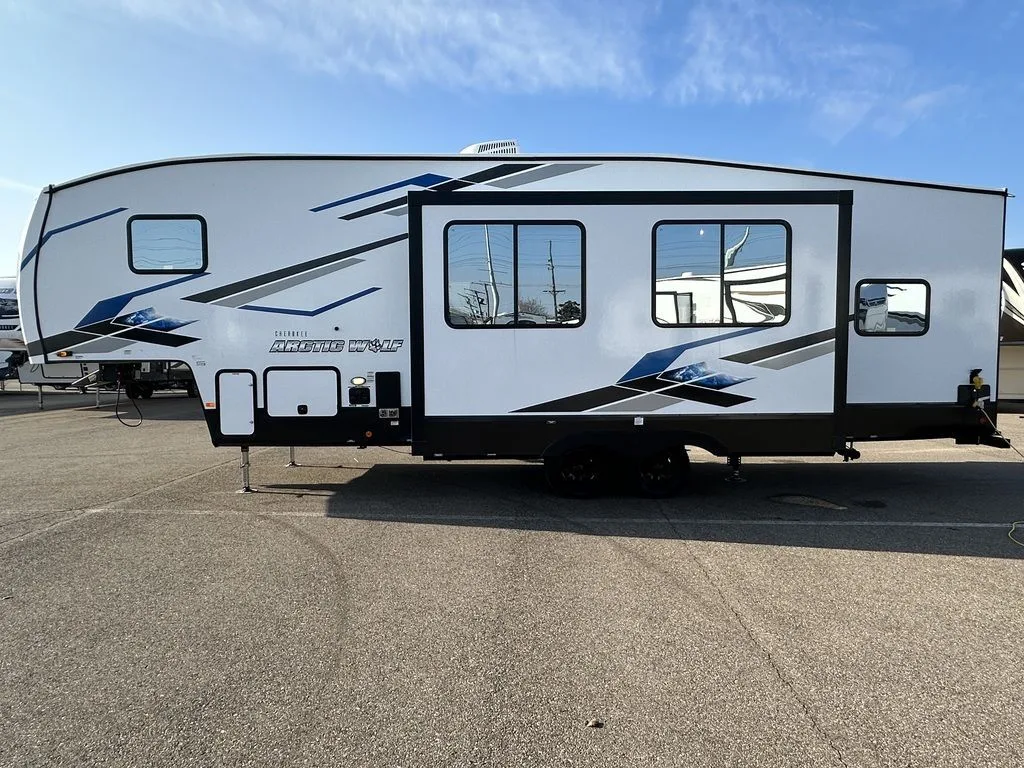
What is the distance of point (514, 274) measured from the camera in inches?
234

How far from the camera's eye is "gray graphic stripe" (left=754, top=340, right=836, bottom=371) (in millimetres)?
6012

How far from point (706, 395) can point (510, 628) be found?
3.30 m

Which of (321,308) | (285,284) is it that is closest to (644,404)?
(321,308)

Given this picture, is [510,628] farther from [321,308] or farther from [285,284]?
[285,284]

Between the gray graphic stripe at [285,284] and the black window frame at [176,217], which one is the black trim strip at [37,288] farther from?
the gray graphic stripe at [285,284]

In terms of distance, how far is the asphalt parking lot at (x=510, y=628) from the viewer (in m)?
2.70

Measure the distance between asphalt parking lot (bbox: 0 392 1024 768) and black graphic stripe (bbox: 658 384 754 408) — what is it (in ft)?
3.57

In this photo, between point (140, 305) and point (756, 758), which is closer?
point (756, 758)

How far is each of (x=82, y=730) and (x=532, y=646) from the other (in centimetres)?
215

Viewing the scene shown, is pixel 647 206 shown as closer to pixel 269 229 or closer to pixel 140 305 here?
pixel 269 229

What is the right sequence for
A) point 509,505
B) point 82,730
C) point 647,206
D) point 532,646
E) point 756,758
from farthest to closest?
point 509,505 < point 647,206 < point 532,646 < point 82,730 < point 756,758

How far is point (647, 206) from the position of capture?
19.4 ft

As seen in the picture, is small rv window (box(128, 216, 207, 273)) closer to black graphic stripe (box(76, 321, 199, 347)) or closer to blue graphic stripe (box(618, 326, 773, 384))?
black graphic stripe (box(76, 321, 199, 347))

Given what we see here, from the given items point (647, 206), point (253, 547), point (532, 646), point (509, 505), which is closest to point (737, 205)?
point (647, 206)
